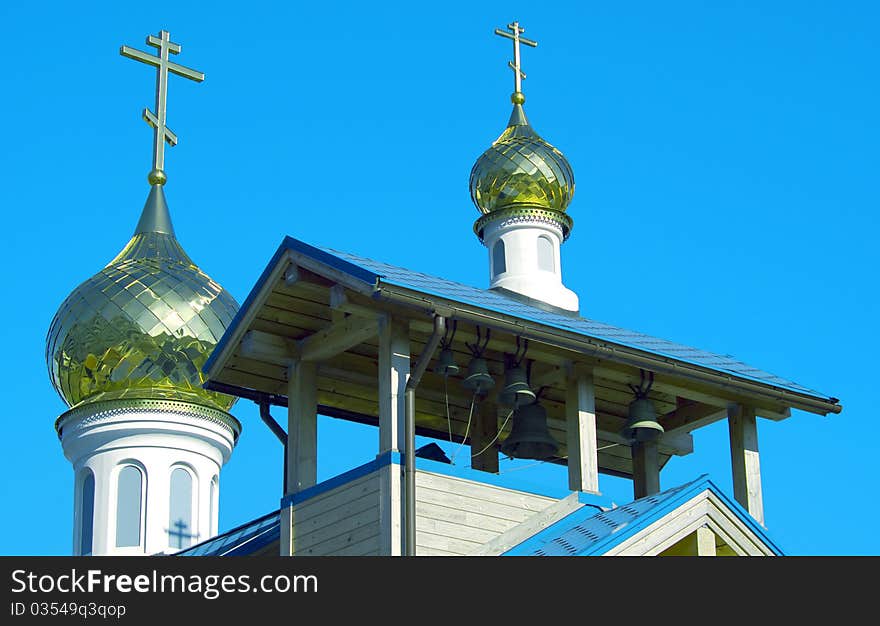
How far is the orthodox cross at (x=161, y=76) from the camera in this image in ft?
97.2

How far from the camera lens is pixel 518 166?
25281mm

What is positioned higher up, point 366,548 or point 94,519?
point 94,519

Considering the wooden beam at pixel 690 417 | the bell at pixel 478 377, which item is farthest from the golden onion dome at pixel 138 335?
the bell at pixel 478 377

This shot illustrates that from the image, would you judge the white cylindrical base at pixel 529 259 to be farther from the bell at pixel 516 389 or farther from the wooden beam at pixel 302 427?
the wooden beam at pixel 302 427

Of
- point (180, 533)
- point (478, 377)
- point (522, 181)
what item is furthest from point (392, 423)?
point (180, 533)

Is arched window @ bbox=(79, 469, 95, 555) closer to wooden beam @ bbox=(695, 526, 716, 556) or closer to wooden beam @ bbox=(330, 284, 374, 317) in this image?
wooden beam @ bbox=(330, 284, 374, 317)

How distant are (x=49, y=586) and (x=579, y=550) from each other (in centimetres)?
458

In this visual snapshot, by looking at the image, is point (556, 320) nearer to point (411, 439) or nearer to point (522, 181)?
point (411, 439)

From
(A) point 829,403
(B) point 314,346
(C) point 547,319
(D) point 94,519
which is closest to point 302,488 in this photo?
(B) point 314,346

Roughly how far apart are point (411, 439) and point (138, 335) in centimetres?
1057

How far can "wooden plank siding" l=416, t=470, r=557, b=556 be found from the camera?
17.8 m

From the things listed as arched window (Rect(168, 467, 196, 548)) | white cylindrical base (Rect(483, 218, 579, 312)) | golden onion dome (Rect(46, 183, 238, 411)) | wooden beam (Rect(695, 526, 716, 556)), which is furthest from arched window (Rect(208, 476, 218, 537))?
wooden beam (Rect(695, 526, 716, 556))

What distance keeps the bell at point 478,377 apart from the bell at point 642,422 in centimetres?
150

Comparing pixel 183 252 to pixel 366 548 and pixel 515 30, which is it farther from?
pixel 366 548
